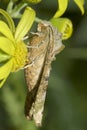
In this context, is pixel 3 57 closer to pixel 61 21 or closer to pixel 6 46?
pixel 6 46

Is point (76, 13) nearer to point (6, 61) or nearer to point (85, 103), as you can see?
point (85, 103)

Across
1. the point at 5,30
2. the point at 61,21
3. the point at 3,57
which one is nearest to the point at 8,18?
the point at 5,30

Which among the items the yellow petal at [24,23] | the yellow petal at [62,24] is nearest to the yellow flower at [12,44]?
the yellow petal at [24,23]

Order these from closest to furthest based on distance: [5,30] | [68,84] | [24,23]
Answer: [5,30] → [24,23] → [68,84]

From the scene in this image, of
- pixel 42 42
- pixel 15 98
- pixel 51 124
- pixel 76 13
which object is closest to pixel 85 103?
pixel 51 124

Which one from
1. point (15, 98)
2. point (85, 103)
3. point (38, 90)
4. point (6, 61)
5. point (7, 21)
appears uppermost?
point (7, 21)

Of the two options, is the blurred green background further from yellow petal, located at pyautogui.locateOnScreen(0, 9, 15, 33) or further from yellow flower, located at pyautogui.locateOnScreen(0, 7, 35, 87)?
yellow petal, located at pyautogui.locateOnScreen(0, 9, 15, 33)
